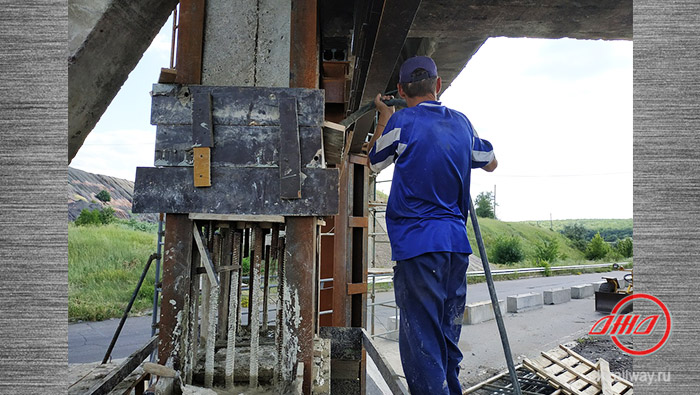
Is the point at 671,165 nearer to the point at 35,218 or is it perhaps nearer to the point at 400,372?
the point at 35,218

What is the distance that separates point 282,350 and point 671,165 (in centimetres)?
206

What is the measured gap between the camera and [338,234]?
232 inches

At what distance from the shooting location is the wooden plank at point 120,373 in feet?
7.14

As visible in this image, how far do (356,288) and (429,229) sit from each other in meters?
3.90

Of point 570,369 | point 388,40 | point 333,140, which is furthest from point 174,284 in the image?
point 570,369

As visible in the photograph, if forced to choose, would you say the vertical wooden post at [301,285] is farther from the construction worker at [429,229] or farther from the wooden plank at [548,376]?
the wooden plank at [548,376]

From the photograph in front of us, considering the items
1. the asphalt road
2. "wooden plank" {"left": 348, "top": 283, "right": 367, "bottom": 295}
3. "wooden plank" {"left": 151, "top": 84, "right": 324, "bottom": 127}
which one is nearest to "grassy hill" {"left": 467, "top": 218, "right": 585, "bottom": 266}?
the asphalt road

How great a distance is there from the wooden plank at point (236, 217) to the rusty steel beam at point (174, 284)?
9 cm

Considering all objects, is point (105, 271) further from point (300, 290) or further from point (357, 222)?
point (300, 290)

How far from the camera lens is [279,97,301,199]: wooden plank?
244 centimetres

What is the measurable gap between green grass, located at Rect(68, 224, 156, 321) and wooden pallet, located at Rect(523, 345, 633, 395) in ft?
42.1

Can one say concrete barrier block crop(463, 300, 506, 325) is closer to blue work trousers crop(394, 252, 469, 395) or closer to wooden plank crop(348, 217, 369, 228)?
wooden plank crop(348, 217, 369, 228)

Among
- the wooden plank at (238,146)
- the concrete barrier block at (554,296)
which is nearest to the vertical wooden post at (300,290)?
the wooden plank at (238,146)

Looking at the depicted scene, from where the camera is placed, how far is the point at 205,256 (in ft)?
7.97
